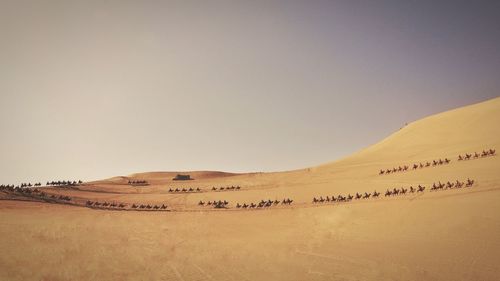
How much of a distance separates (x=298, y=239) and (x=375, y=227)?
218 centimetres

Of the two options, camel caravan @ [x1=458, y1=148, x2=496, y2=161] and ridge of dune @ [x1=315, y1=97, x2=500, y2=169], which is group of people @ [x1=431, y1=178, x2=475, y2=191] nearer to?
camel caravan @ [x1=458, y1=148, x2=496, y2=161]

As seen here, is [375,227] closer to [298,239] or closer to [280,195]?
[298,239]

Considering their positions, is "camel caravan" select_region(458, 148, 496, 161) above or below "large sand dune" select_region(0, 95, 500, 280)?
above

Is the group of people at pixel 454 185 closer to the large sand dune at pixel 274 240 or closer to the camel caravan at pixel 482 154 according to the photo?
the large sand dune at pixel 274 240

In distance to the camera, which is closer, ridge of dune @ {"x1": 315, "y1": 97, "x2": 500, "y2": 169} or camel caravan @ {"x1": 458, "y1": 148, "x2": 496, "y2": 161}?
camel caravan @ {"x1": 458, "y1": 148, "x2": 496, "y2": 161}

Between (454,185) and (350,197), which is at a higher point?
(454,185)

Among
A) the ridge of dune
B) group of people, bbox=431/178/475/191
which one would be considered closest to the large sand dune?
group of people, bbox=431/178/475/191

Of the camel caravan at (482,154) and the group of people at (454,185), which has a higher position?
the camel caravan at (482,154)

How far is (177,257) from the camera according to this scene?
799 centimetres

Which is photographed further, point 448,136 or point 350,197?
point 448,136

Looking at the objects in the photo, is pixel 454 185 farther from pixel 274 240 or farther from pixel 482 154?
pixel 274 240

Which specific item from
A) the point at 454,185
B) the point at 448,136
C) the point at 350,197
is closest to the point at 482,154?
the point at 454,185

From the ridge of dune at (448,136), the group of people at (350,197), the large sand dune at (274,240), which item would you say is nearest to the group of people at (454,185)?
the large sand dune at (274,240)

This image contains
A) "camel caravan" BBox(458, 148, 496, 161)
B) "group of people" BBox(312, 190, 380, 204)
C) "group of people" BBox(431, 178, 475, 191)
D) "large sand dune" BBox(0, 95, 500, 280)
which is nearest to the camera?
"large sand dune" BBox(0, 95, 500, 280)
